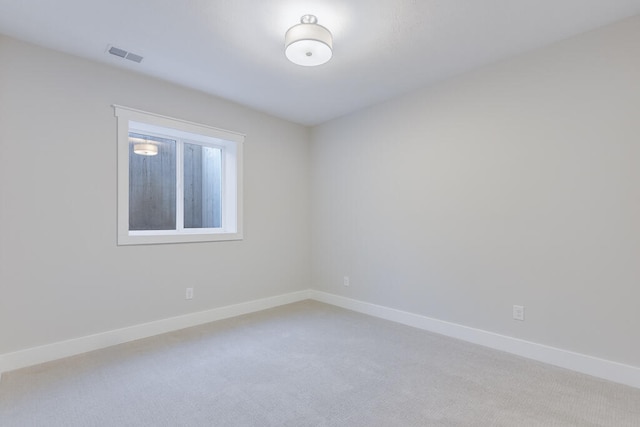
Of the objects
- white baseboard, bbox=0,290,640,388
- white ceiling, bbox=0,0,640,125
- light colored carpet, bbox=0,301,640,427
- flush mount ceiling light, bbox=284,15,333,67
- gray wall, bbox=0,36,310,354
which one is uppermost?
white ceiling, bbox=0,0,640,125

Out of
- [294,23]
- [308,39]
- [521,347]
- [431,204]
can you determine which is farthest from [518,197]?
[294,23]

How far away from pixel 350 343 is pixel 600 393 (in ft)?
5.70

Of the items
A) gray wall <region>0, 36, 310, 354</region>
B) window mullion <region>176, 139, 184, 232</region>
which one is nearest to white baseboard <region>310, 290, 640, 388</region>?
gray wall <region>0, 36, 310, 354</region>

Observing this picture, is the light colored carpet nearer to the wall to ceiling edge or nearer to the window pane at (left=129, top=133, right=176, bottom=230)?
the wall to ceiling edge

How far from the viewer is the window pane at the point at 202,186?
145 inches

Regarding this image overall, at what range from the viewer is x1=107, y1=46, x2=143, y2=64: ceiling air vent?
8.52ft

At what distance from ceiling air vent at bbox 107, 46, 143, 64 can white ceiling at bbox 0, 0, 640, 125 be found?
0.05 meters

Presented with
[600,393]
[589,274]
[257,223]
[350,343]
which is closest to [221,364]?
[350,343]

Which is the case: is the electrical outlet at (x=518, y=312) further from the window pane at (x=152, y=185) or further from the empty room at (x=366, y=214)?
the window pane at (x=152, y=185)

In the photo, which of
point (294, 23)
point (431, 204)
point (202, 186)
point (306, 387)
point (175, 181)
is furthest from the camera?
point (202, 186)

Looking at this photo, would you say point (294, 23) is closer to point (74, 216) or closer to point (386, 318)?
point (74, 216)

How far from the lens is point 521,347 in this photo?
2633 mm

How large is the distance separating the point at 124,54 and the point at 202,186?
5.03 ft

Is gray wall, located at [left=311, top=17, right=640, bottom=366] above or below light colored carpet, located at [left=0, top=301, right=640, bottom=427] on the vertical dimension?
above
